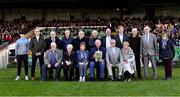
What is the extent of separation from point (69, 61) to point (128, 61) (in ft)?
5.94

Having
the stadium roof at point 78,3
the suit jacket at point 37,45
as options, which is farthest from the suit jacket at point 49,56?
the stadium roof at point 78,3

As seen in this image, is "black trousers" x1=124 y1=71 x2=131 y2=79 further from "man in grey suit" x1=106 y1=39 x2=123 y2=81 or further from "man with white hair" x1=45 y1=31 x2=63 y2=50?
"man with white hair" x1=45 y1=31 x2=63 y2=50

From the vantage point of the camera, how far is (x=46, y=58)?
14.6 meters

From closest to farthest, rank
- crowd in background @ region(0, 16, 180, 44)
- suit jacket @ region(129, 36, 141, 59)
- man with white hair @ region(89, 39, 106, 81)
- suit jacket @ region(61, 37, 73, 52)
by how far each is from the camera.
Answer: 1. man with white hair @ region(89, 39, 106, 81)
2. suit jacket @ region(61, 37, 73, 52)
3. suit jacket @ region(129, 36, 141, 59)
4. crowd in background @ region(0, 16, 180, 44)

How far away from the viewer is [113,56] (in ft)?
47.6

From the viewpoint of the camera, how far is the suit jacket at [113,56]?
1450 centimetres

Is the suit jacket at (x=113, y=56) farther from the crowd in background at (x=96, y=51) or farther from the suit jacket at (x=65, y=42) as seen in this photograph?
the suit jacket at (x=65, y=42)

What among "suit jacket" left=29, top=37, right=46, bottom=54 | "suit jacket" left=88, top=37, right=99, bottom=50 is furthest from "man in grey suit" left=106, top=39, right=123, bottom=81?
"suit jacket" left=29, top=37, right=46, bottom=54

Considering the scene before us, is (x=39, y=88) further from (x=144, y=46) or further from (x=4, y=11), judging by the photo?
(x=4, y=11)

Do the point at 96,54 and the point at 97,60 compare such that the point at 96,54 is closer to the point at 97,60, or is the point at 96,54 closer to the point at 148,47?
the point at 97,60

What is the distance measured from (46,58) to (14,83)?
1.27 meters

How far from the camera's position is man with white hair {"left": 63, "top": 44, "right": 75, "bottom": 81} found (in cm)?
1451

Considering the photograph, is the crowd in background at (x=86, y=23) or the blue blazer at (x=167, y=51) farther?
the crowd in background at (x=86, y=23)

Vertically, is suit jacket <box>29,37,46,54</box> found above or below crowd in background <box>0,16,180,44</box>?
below
